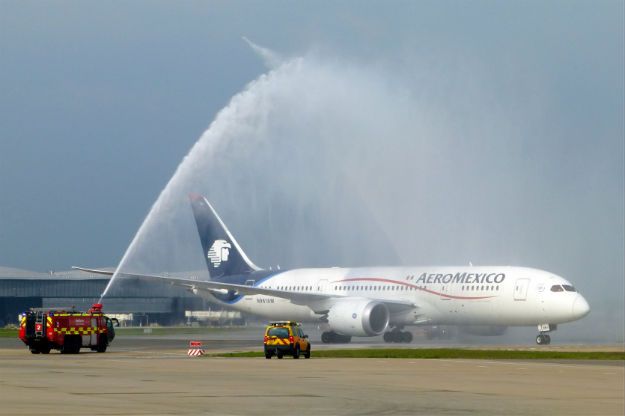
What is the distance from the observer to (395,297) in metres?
73.0

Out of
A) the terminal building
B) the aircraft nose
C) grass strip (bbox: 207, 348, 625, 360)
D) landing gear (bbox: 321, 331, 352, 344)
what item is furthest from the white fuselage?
the terminal building

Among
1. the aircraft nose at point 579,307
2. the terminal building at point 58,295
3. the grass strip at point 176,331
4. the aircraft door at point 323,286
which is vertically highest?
the terminal building at point 58,295

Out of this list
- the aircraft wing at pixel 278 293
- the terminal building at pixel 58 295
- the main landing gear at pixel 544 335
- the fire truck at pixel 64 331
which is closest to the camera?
the fire truck at pixel 64 331

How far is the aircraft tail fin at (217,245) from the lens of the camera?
84062mm

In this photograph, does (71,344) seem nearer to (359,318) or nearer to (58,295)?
(359,318)

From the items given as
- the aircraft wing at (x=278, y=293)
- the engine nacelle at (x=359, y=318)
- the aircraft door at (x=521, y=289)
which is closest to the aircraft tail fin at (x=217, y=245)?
the aircraft wing at (x=278, y=293)

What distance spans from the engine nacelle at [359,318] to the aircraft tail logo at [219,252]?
1450 centimetres

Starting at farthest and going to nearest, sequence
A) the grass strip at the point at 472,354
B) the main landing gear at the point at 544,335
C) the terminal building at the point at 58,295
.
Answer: the terminal building at the point at 58,295 < the main landing gear at the point at 544,335 < the grass strip at the point at 472,354

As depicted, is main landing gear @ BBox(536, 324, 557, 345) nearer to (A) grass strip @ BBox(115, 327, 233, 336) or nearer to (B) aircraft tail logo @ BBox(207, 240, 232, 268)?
(B) aircraft tail logo @ BBox(207, 240, 232, 268)

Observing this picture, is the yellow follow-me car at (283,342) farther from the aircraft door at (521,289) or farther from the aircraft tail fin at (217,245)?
the aircraft tail fin at (217,245)

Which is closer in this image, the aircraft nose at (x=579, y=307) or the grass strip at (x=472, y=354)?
the grass strip at (x=472, y=354)

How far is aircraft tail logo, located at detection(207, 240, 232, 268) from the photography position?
84.3 meters

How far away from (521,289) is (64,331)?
2640cm

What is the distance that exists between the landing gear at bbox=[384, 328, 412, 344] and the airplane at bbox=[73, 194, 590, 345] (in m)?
0.06
